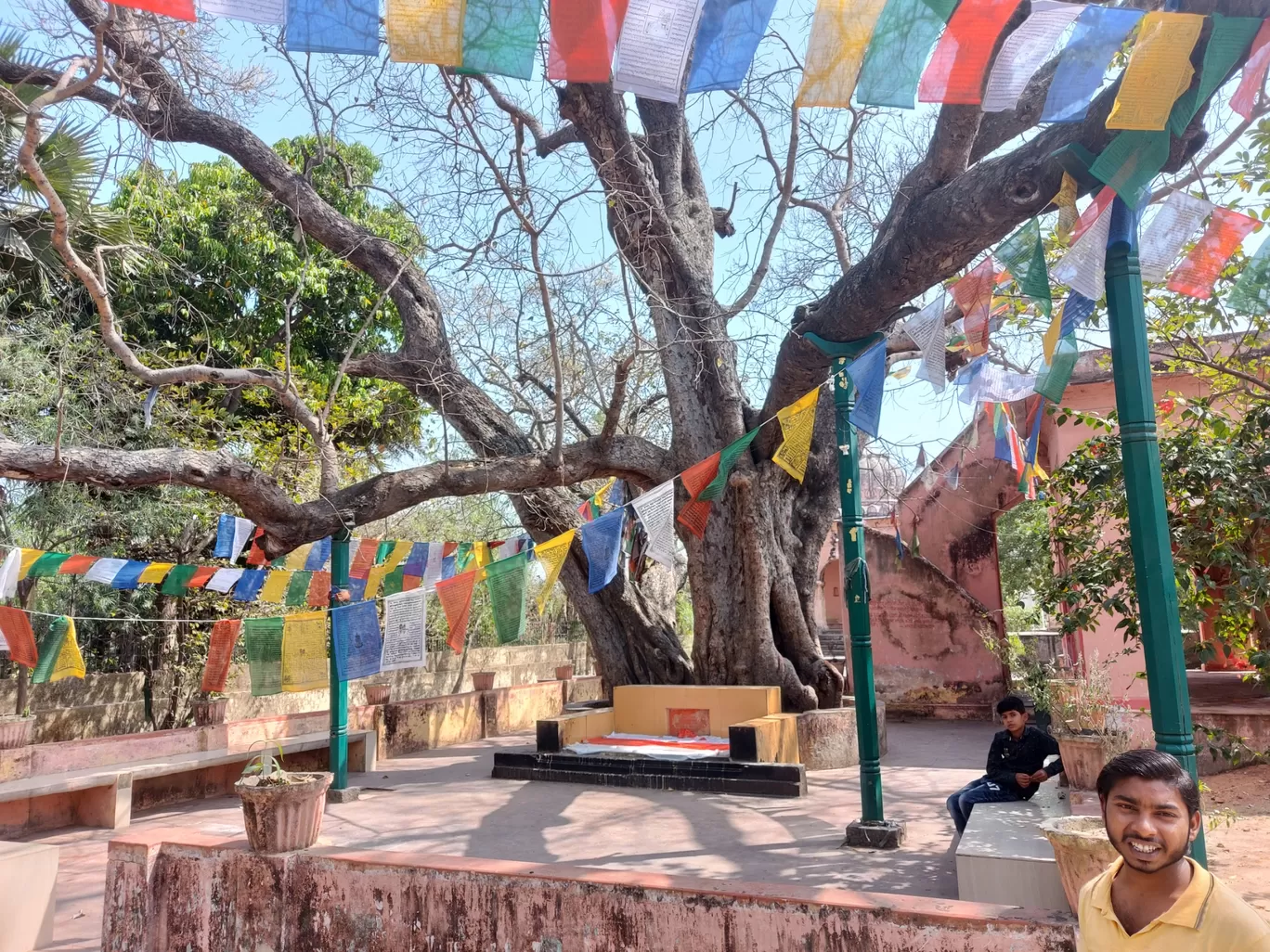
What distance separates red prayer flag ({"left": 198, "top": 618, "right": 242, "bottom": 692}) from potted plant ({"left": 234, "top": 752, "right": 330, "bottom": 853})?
3.98 metres

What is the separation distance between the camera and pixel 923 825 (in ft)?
21.6

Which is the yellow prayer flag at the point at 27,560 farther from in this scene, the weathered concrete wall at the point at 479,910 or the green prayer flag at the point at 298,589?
the weathered concrete wall at the point at 479,910

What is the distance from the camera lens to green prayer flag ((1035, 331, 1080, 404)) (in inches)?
198

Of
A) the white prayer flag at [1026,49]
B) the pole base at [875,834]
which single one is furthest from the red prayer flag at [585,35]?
the pole base at [875,834]

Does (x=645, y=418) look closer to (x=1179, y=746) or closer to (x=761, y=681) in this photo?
(x=761, y=681)

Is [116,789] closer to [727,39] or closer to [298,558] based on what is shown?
[298,558]

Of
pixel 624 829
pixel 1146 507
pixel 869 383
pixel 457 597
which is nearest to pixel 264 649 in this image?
pixel 457 597

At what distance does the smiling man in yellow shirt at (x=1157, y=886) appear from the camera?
170 cm

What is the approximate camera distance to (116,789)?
7688mm

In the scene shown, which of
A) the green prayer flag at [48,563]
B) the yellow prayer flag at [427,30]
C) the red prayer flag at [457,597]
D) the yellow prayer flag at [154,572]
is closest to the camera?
the yellow prayer flag at [427,30]

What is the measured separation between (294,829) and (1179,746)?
407 centimetres

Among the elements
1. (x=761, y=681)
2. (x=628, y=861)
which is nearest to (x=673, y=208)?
(x=761, y=681)

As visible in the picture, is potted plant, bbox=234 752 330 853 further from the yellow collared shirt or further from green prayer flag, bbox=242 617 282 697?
the yellow collared shirt

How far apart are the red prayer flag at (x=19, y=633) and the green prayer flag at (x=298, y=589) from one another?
244 cm
